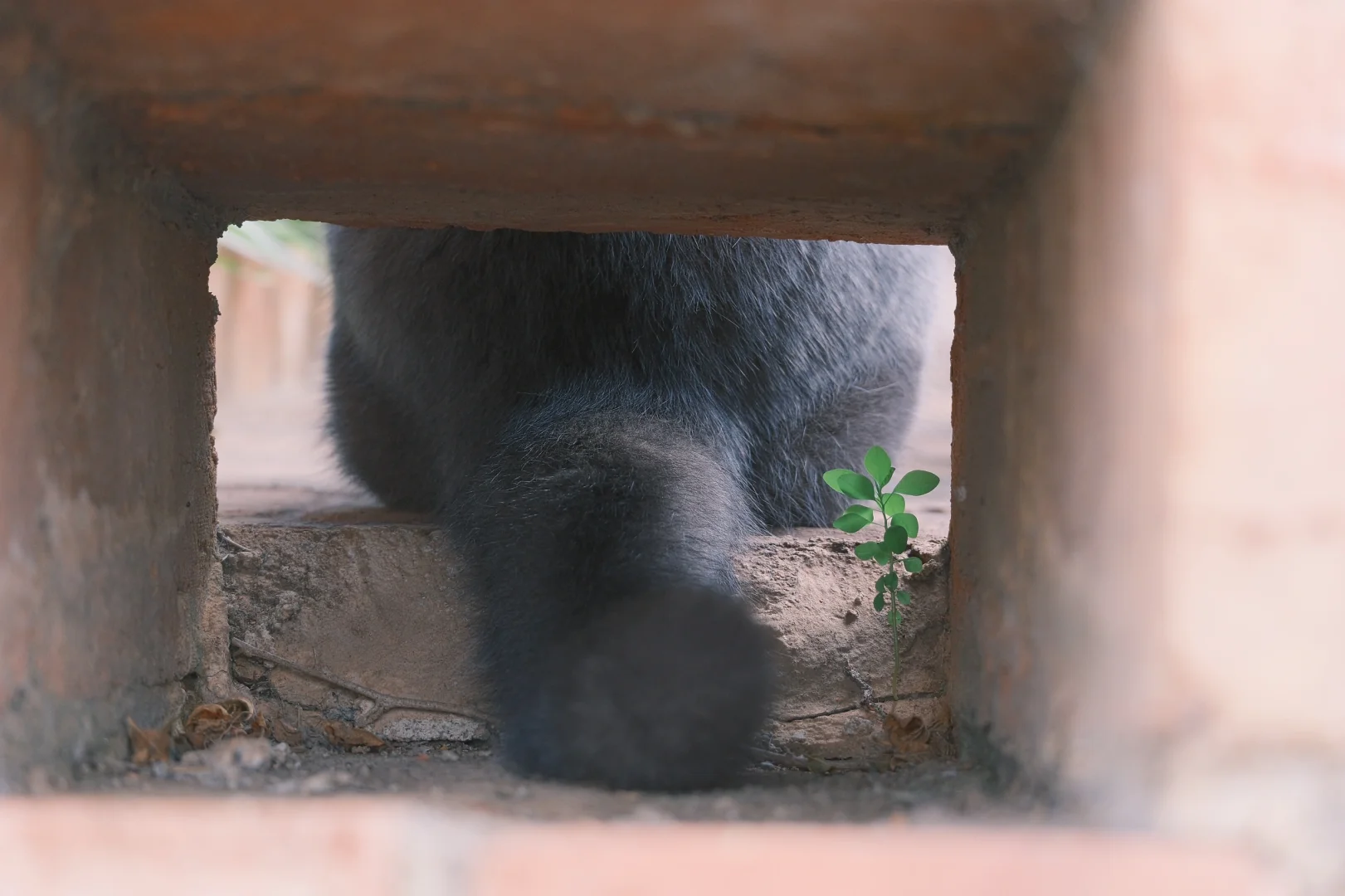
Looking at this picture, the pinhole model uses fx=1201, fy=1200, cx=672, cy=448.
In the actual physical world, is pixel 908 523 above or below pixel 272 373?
below

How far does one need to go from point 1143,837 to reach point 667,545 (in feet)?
2.17

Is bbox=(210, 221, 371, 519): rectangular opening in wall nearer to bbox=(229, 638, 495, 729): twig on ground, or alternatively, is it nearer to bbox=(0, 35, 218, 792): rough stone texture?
bbox=(229, 638, 495, 729): twig on ground

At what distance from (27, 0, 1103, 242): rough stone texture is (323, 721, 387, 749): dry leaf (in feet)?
2.39

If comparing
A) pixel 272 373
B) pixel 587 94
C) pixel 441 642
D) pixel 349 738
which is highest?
pixel 272 373

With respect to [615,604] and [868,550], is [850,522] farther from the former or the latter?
[615,604]

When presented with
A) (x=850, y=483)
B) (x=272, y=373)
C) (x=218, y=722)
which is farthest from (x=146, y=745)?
(x=272, y=373)

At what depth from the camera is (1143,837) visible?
0.83 meters

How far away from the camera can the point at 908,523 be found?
173 centimetres

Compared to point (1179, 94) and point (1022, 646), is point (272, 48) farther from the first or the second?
point (1022, 646)

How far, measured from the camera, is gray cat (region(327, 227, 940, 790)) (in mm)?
1108

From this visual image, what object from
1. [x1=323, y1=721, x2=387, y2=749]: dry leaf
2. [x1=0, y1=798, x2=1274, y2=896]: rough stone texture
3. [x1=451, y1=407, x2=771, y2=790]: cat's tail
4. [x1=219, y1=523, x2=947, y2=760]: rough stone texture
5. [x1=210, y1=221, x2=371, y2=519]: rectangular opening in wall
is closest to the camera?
[x1=0, y1=798, x2=1274, y2=896]: rough stone texture

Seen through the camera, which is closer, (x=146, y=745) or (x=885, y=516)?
(x=146, y=745)

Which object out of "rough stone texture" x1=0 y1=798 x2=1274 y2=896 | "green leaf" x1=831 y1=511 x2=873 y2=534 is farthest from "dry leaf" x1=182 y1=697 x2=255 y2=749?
"green leaf" x1=831 y1=511 x2=873 y2=534

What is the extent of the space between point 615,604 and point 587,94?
1.69ft
